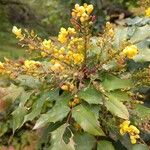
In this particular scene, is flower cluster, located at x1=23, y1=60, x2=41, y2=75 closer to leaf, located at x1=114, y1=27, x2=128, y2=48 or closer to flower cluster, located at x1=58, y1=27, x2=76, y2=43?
flower cluster, located at x1=58, y1=27, x2=76, y2=43

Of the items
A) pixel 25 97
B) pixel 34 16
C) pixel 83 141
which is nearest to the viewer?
pixel 83 141

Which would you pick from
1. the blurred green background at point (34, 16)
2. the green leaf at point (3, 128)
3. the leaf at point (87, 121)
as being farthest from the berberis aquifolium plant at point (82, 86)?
the blurred green background at point (34, 16)

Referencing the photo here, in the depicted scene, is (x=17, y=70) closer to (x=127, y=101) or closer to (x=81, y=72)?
(x=81, y=72)

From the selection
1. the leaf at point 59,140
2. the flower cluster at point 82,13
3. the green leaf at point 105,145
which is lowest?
the green leaf at point 105,145

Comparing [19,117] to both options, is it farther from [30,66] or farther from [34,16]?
[34,16]

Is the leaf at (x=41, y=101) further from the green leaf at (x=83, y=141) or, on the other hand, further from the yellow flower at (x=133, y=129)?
the yellow flower at (x=133, y=129)

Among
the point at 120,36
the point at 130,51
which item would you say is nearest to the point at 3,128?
the point at 120,36

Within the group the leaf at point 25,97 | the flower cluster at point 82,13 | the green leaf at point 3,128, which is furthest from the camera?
the green leaf at point 3,128

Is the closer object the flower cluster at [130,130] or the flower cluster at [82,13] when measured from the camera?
the flower cluster at [82,13]
